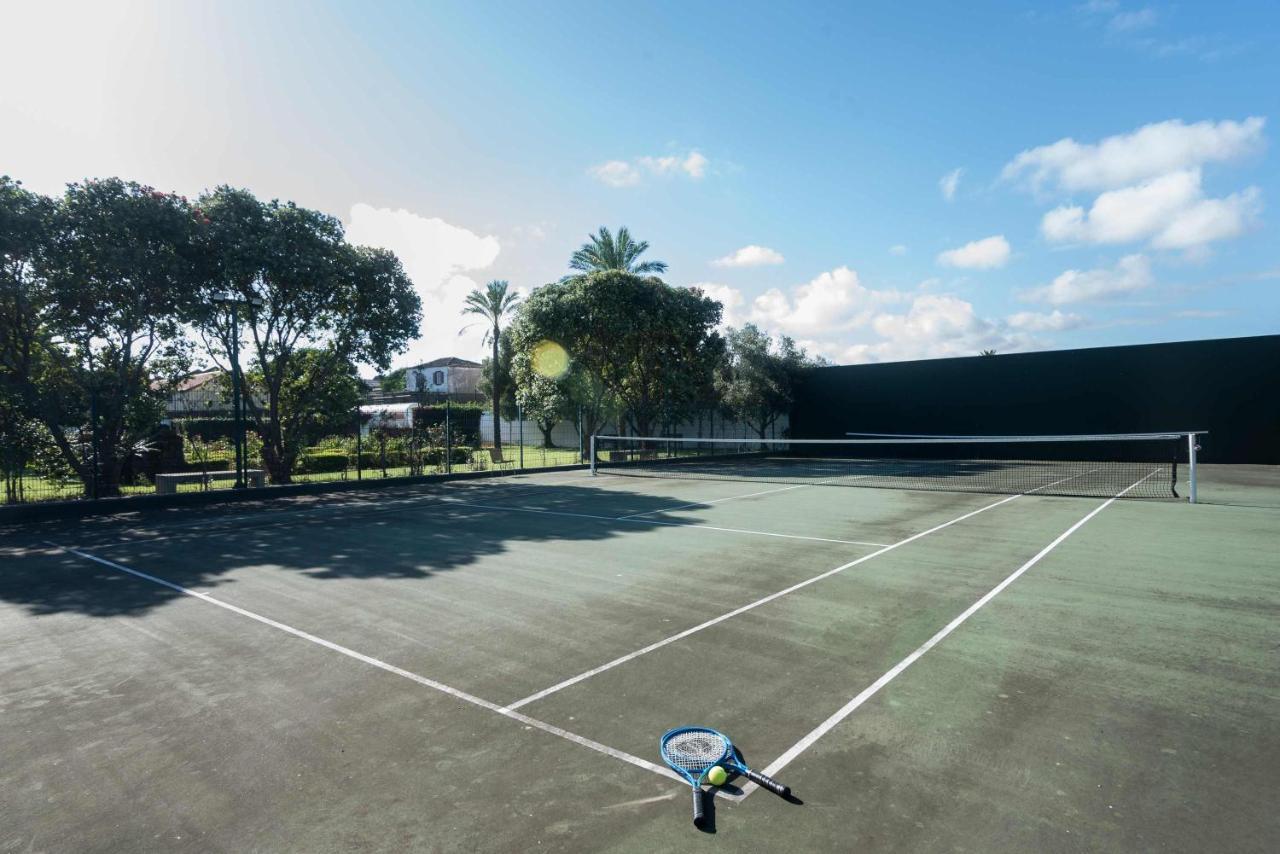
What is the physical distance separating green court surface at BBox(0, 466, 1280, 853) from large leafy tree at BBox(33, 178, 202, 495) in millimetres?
8099

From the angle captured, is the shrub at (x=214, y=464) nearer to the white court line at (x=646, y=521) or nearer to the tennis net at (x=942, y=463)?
the white court line at (x=646, y=521)

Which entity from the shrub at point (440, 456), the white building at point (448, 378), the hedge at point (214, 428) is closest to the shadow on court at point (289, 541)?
the shrub at point (440, 456)

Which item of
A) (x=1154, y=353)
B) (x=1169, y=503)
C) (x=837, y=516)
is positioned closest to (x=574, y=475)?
(x=837, y=516)

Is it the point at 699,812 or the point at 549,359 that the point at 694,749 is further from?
the point at 549,359

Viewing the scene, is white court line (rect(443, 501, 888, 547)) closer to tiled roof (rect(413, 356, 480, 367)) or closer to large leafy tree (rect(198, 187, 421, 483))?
large leafy tree (rect(198, 187, 421, 483))

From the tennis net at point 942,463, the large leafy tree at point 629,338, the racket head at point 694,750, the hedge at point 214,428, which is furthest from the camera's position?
the hedge at point 214,428

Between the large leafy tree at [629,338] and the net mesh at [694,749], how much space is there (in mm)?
26086

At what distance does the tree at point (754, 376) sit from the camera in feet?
125

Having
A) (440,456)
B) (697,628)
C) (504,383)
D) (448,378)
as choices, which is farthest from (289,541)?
(448,378)

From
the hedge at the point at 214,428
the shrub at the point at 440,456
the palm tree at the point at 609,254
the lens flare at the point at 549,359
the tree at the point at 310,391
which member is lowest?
the shrub at the point at 440,456

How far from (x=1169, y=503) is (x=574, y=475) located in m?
19.5

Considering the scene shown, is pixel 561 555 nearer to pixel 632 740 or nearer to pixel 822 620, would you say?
pixel 822 620

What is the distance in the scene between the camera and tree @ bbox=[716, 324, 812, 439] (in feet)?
125

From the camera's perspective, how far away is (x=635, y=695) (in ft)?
18.1
